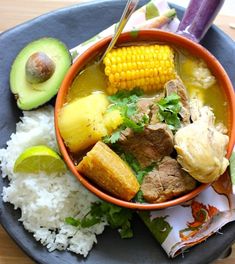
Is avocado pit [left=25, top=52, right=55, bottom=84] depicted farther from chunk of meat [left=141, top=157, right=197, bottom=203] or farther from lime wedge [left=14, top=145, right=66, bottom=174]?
chunk of meat [left=141, top=157, right=197, bottom=203]

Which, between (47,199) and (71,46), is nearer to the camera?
(47,199)

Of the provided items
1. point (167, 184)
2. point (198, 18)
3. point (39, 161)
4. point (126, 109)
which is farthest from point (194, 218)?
point (198, 18)

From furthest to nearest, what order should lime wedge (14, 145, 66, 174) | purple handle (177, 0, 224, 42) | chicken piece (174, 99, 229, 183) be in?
purple handle (177, 0, 224, 42), lime wedge (14, 145, 66, 174), chicken piece (174, 99, 229, 183)

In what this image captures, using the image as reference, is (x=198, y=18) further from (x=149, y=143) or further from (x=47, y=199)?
(x=47, y=199)

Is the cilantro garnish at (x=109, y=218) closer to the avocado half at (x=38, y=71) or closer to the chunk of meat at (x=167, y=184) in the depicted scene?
the chunk of meat at (x=167, y=184)

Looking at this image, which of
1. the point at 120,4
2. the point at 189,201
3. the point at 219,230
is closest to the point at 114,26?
the point at 120,4

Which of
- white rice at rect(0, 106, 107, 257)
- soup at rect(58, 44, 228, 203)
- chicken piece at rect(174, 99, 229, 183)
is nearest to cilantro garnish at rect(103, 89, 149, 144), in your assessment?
soup at rect(58, 44, 228, 203)

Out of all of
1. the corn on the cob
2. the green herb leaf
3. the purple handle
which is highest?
the purple handle

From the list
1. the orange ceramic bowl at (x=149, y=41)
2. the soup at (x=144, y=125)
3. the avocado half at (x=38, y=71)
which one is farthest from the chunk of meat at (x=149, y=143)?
the avocado half at (x=38, y=71)
